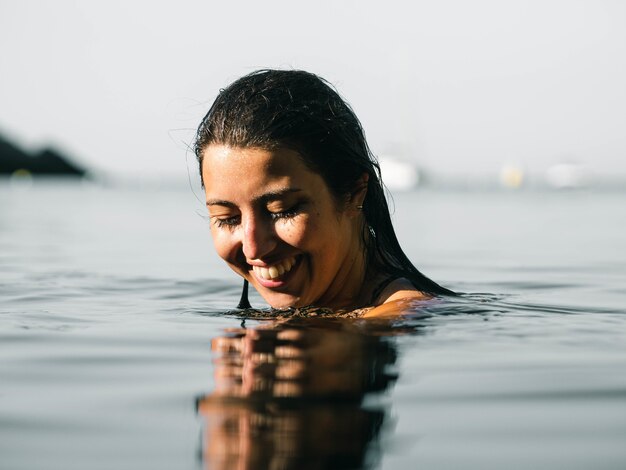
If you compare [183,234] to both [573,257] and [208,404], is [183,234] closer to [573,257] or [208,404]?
[573,257]

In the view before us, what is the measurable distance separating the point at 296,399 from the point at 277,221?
154cm

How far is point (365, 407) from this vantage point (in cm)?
262

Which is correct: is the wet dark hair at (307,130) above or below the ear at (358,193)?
above

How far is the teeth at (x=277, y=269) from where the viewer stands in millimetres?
4270

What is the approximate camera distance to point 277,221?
4.15 m

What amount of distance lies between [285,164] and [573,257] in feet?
22.9

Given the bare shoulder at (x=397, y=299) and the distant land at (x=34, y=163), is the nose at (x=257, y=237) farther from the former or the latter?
the distant land at (x=34, y=163)

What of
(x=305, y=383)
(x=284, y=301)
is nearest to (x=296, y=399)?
(x=305, y=383)

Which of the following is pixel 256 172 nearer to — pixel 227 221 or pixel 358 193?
pixel 227 221

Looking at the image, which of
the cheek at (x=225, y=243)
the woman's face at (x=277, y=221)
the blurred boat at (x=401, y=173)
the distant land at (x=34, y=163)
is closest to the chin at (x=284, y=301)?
the woman's face at (x=277, y=221)

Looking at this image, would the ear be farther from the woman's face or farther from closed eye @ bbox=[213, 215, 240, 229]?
closed eye @ bbox=[213, 215, 240, 229]

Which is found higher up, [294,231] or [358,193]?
[358,193]

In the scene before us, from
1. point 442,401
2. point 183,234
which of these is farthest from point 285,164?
point 183,234

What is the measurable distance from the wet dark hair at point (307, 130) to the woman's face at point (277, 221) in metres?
→ 0.06
